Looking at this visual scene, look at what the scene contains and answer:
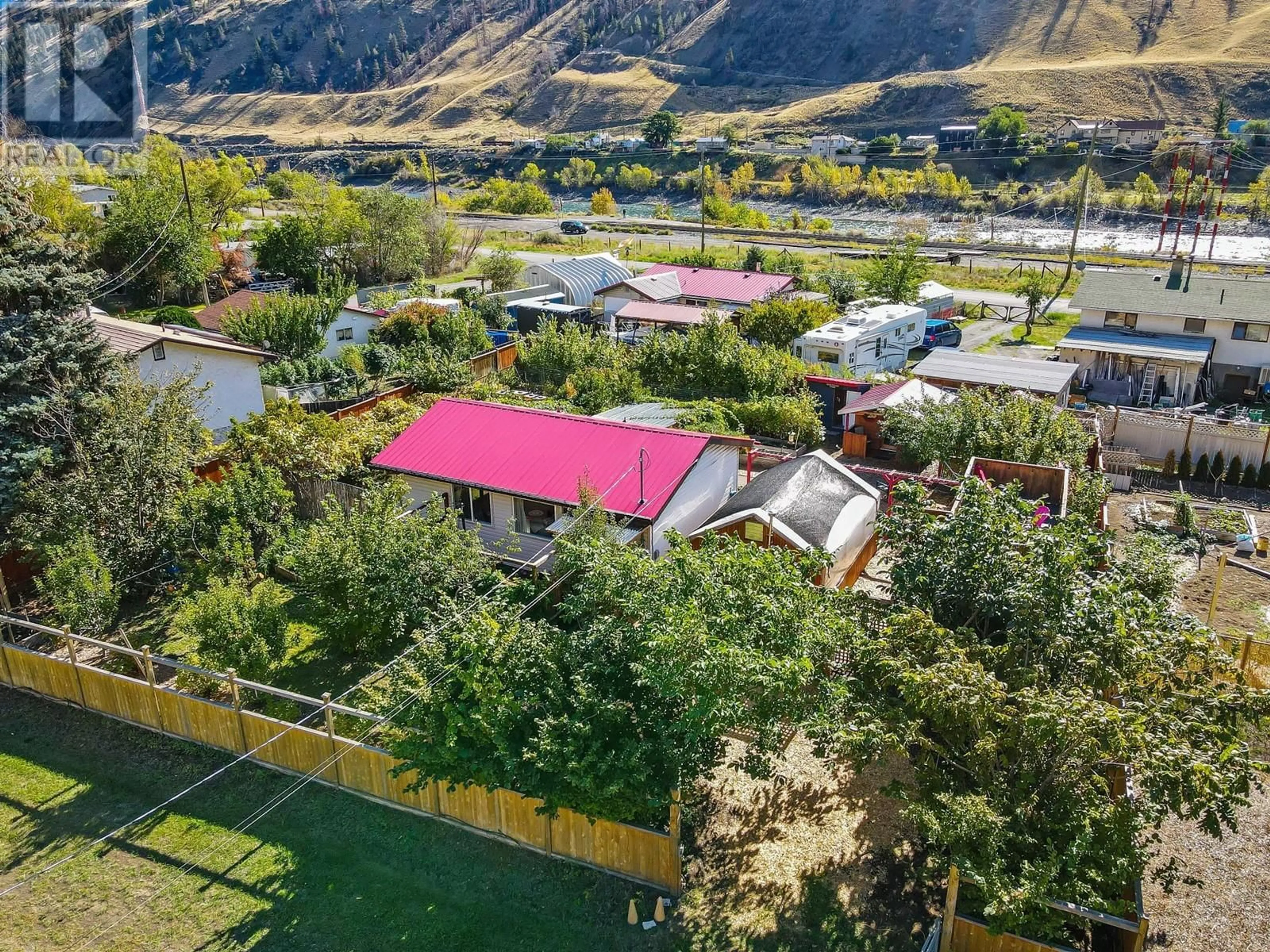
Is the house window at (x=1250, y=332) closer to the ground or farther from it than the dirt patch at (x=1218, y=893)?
farther from it

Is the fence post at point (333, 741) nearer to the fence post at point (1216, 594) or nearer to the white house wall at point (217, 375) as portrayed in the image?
the white house wall at point (217, 375)

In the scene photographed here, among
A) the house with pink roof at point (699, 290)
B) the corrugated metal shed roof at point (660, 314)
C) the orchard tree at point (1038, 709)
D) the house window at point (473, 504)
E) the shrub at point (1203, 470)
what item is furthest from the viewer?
the house with pink roof at point (699, 290)

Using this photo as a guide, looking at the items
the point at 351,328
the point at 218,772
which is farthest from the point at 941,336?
the point at 218,772

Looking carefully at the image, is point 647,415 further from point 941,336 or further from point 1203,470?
point 941,336

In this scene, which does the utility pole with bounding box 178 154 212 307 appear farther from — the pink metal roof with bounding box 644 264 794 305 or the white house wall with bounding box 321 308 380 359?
the pink metal roof with bounding box 644 264 794 305

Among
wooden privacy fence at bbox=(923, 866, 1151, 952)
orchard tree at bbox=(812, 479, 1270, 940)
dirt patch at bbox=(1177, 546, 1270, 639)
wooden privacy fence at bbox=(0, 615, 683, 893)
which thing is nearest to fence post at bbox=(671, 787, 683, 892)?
A: wooden privacy fence at bbox=(0, 615, 683, 893)

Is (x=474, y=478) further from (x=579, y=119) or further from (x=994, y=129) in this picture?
(x=579, y=119)

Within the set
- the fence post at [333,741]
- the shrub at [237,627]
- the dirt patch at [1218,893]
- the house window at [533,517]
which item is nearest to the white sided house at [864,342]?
the house window at [533,517]
